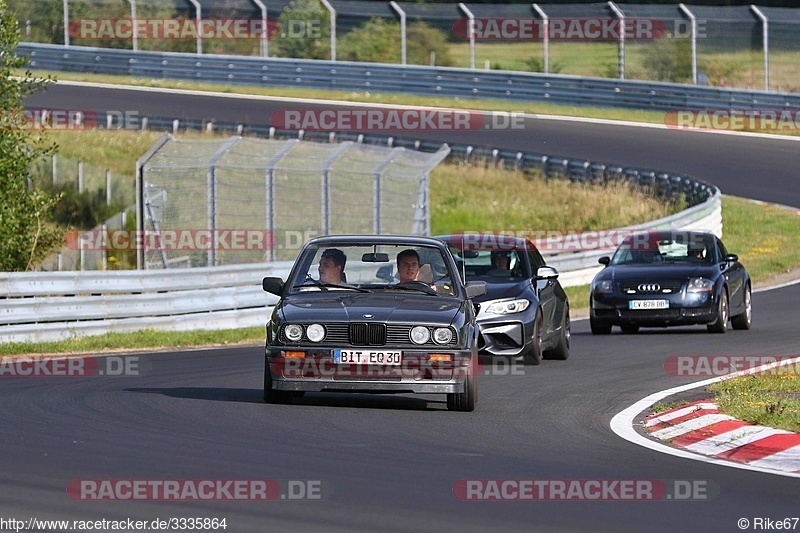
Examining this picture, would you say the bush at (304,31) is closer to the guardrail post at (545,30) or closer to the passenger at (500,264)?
the guardrail post at (545,30)

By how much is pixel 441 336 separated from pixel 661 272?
27.6 ft

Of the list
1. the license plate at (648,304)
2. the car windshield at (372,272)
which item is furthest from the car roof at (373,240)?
the license plate at (648,304)

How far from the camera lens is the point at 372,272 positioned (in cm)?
1212

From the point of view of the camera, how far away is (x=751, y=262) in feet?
92.1

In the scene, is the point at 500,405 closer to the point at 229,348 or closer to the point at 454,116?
the point at 229,348

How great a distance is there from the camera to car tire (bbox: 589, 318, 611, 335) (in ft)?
62.8

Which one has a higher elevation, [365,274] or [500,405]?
[365,274]

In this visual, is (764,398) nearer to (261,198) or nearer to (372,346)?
(372,346)

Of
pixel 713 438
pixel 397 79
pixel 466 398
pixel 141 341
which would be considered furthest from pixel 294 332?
pixel 397 79

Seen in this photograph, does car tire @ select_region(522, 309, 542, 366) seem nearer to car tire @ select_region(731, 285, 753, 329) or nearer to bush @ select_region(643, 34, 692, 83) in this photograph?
car tire @ select_region(731, 285, 753, 329)

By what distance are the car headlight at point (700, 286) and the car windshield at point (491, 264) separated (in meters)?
3.20

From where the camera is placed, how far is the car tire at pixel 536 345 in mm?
15234

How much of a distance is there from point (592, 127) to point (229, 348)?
25.1 meters

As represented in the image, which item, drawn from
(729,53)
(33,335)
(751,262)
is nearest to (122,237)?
(33,335)
